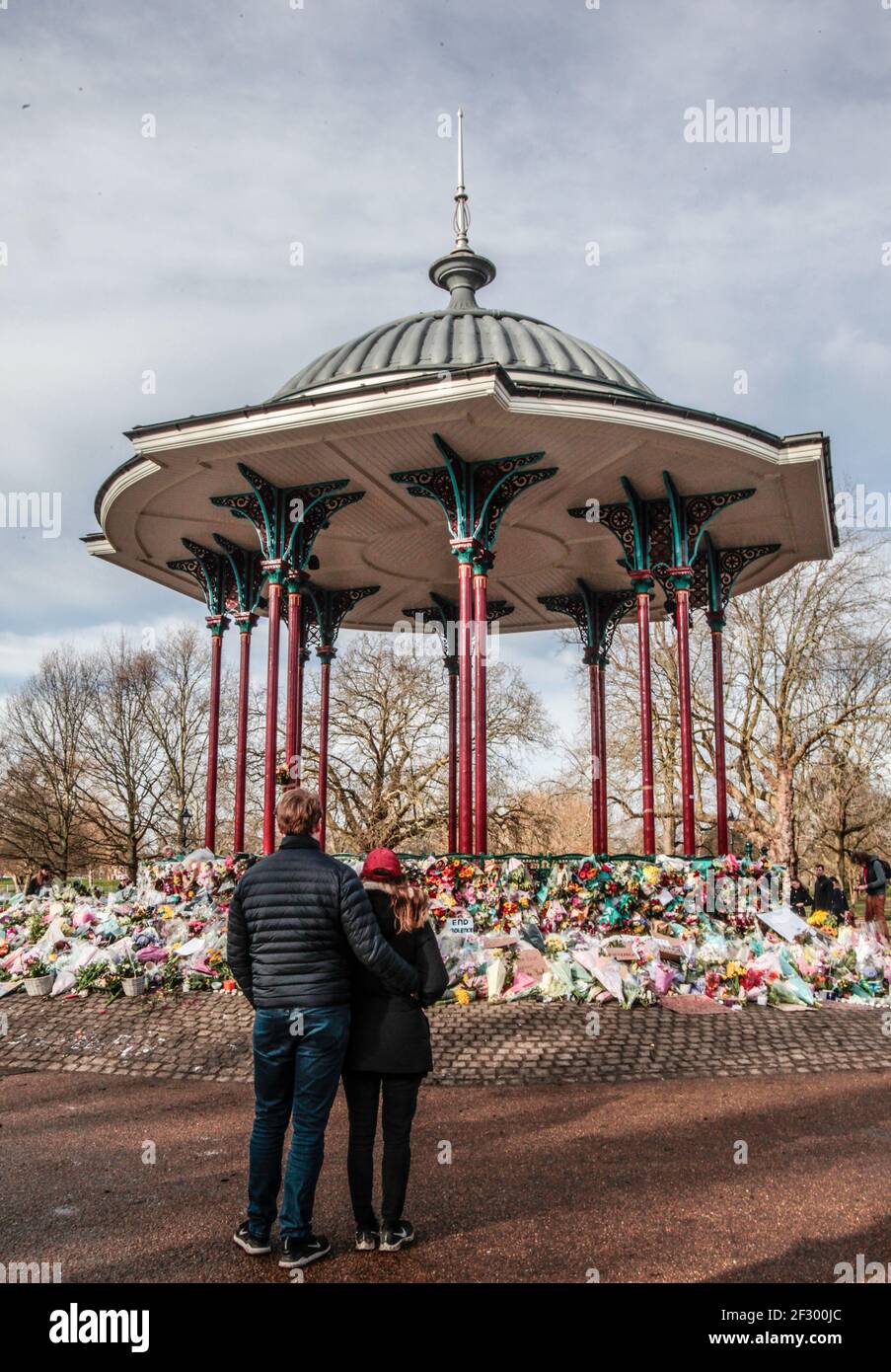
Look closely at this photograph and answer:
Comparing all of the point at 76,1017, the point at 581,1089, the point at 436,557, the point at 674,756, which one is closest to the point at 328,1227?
the point at 581,1089

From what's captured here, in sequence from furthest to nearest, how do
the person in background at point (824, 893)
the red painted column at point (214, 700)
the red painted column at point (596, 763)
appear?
the red painted column at point (596, 763), the red painted column at point (214, 700), the person in background at point (824, 893)

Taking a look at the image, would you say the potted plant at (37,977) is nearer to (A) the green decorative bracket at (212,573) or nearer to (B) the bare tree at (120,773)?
(A) the green decorative bracket at (212,573)

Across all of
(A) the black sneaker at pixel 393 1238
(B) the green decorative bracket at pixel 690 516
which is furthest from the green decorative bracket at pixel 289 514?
(A) the black sneaker at pixel 393 1238

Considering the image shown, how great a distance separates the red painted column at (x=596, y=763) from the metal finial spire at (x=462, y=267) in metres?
7.75

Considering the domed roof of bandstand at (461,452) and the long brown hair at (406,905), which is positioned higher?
the domed roof of bandstand at (461,452)

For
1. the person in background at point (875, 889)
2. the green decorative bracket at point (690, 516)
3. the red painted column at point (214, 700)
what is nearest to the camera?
the person in background at point (875, 889)

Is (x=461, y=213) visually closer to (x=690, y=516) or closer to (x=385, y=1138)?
(x=690, y=516)

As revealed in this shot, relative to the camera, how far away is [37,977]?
Answer: 1009 cm

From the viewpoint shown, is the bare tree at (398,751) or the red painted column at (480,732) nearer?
the red painted column at (480,732)

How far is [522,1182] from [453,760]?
16091mm

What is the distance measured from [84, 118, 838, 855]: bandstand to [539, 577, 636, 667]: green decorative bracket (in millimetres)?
221

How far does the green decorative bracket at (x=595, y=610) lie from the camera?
20188mm

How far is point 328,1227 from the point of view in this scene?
414cm

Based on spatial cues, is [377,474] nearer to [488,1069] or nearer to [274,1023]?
[488,1069]
